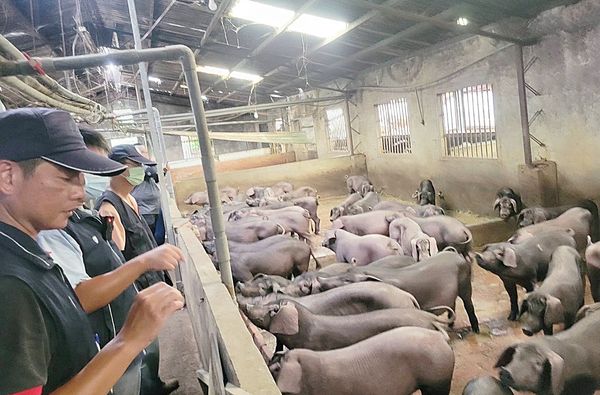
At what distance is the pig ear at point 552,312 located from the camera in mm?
3387

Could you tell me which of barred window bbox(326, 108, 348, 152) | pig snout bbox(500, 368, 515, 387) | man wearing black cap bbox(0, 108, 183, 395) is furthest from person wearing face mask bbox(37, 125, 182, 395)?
barred window bbox(326, 108, 348, 152)

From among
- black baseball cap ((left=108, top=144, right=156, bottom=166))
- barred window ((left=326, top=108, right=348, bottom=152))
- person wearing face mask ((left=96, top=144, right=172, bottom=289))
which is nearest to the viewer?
person wearing face mask ((left=96, top=144, right=172, bottom=289))

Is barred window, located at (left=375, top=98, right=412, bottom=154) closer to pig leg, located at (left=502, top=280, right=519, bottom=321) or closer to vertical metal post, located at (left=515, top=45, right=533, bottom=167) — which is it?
vertical metal post, located at (left=515, top=45, right=533, bottom=167)

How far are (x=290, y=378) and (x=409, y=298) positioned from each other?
1.47m

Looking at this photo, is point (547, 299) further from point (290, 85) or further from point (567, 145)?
point (290, 85)

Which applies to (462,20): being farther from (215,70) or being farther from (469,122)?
(215,70)

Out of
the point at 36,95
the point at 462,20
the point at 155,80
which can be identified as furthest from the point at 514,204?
the point at 155,80

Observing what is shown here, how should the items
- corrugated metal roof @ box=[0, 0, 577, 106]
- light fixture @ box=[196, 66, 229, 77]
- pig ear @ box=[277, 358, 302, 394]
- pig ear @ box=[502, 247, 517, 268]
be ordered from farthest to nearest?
1. light fixture @ box=[196, 66, 229, 77]
2. corrugated metal roof @ box=[0, 0, 577, 106]
3. pig ear @ box=[502, 247, 517, 268]
4. pig ear @ box=[277, 358, 302, 394]

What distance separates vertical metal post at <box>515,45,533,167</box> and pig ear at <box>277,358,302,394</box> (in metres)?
5.04

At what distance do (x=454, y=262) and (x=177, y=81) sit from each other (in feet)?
48.9

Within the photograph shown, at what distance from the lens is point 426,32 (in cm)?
746

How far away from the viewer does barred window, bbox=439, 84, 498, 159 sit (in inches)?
289

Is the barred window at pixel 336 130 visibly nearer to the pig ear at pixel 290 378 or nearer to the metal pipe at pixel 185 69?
the pig ear at pixel 290 378

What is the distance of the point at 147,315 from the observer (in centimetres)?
125
